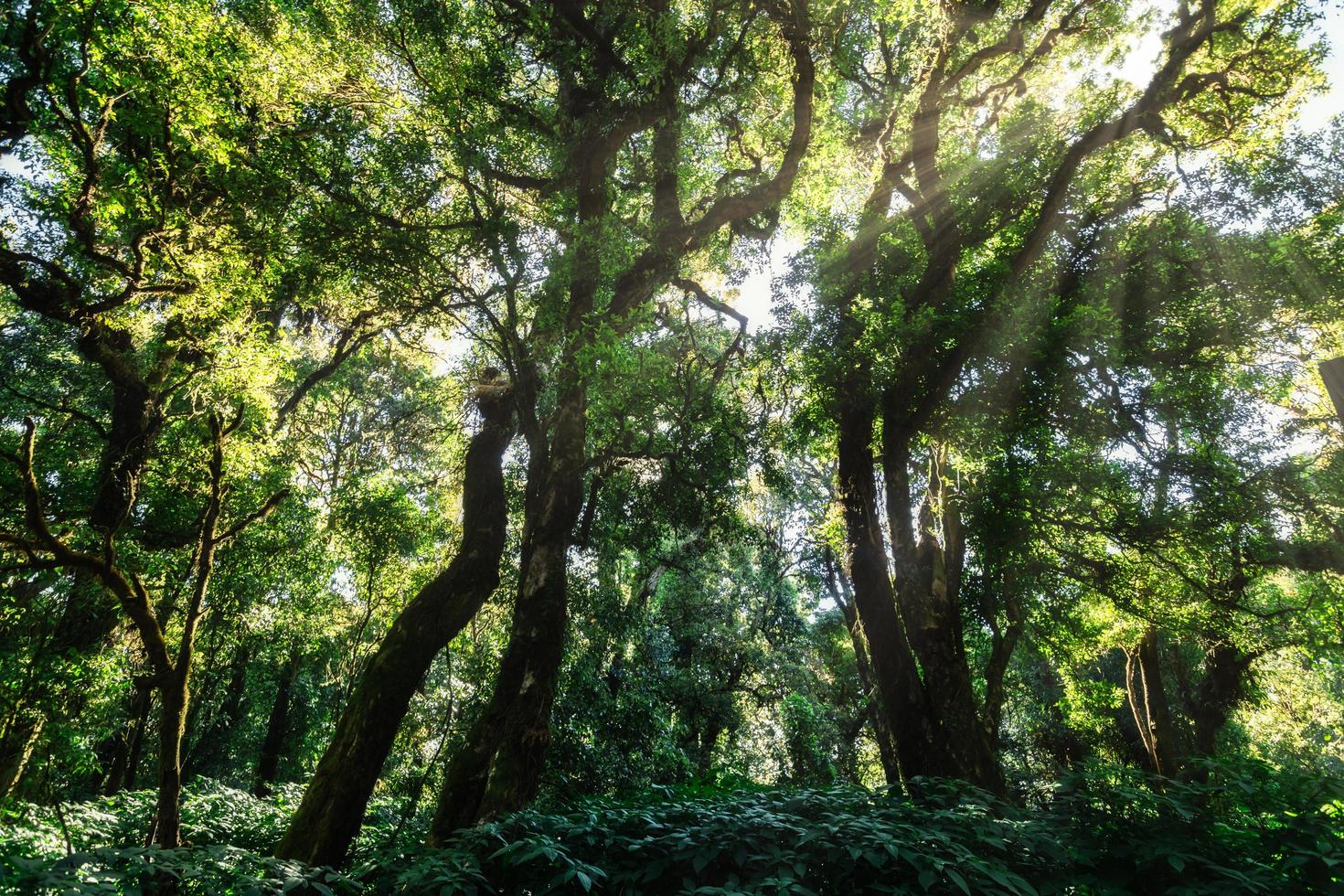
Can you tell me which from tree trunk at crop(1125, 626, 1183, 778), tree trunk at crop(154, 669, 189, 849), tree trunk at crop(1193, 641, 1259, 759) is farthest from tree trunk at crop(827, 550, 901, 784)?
tree trunk at crop(154, 669, 189, 849)

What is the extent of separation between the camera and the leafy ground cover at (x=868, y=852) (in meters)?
2.82

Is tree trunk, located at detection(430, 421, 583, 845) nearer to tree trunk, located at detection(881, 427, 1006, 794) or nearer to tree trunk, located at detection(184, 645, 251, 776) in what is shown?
tree trunk, located at detection(881, 427, 1006, 794)

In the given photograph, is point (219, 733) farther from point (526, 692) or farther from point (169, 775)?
point (169, 775)

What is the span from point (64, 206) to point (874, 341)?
10352 millimetres

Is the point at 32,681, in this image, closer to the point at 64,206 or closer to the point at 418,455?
the point at 64,206

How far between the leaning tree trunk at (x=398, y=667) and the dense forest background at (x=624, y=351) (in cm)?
5

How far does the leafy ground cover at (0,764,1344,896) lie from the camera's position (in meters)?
2.82

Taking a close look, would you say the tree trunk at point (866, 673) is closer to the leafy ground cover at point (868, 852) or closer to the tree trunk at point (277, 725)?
the leafy ground cover at point (868, 852)

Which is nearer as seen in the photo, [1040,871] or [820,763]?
[1040,871]

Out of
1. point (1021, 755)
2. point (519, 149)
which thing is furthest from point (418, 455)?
point (1021, 755)

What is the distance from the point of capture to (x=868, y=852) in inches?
113

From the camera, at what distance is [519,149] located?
9.23 meters

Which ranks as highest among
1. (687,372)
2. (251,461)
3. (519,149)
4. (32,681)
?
(519,149)

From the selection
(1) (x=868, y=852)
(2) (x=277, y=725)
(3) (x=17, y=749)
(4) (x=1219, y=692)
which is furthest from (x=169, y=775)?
(4) (x=1219, y=692)
